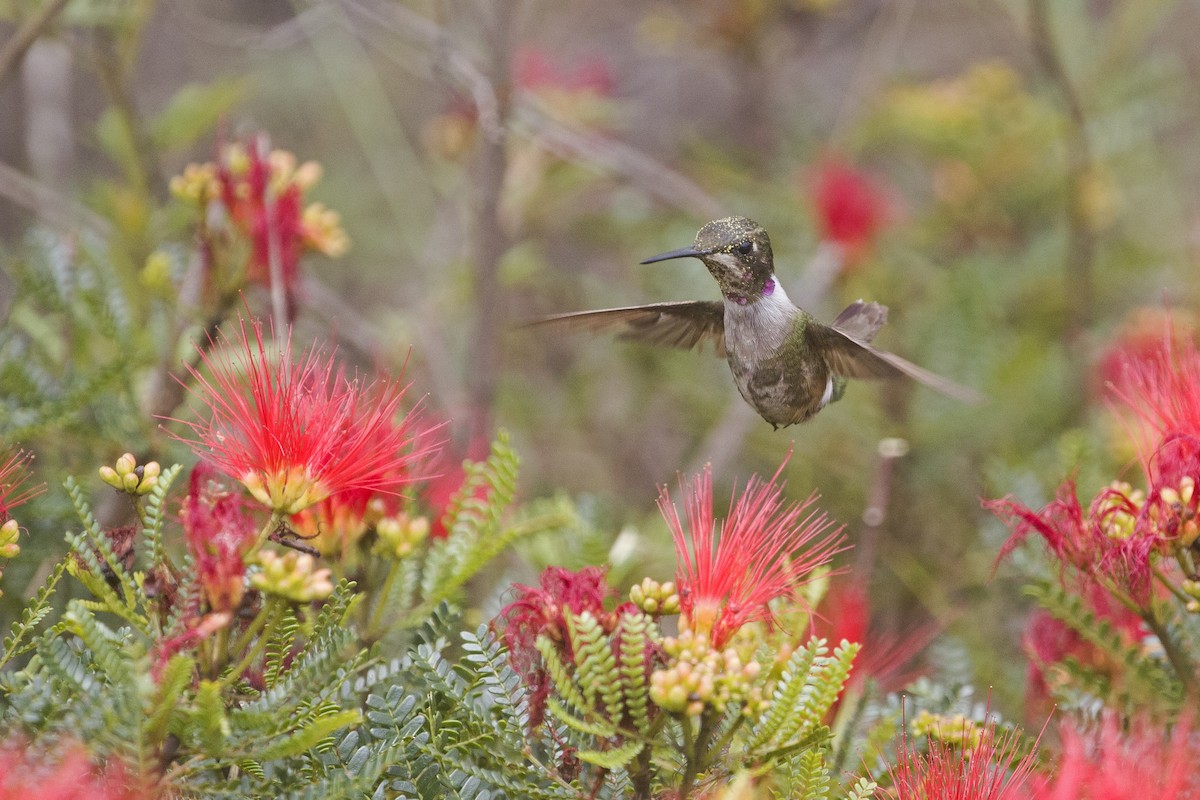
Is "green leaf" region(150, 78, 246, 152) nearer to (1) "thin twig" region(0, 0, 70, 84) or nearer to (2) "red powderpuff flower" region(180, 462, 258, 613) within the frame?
(1) "thin twig" region(0, 0, 70, 84)

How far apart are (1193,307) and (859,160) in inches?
60.6

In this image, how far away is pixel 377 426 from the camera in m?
1.25

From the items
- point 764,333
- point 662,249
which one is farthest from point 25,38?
point 662,249

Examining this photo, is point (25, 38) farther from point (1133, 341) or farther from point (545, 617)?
point (1133, 341)

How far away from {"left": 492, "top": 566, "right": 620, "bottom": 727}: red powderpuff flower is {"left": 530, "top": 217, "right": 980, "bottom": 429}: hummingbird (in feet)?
1.33

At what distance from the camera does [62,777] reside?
0.90m

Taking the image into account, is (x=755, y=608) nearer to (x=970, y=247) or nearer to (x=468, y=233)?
(x=468, y=233)

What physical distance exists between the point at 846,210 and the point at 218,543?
7.90 ft

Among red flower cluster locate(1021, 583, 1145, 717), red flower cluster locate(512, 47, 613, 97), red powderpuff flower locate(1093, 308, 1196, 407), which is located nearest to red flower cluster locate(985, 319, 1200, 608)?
red flower cluster locate(1021, 583, 1145, 717)

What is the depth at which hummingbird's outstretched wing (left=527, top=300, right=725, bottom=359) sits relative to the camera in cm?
176

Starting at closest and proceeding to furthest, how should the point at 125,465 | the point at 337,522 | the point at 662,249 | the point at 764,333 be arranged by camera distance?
the point at 125,465 → the point at 337,522 → the point at 764,333 → the point at 662,249

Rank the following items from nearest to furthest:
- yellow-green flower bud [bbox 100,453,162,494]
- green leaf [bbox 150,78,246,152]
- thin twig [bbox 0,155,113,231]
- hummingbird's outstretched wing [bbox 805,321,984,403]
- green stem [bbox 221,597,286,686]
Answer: green stem [bbox 221,597,286,686], yellow-green flower bud [bbox 100,453,162,494], hummingbird's outstretched wing [bbox 805,321,984,403], thin twig [bbox 0,155,113,231], green leaf [bbox 150,78,246,152]

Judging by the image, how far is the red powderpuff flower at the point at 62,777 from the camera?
901 mm

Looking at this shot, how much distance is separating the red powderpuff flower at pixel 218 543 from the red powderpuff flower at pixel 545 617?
281mm
